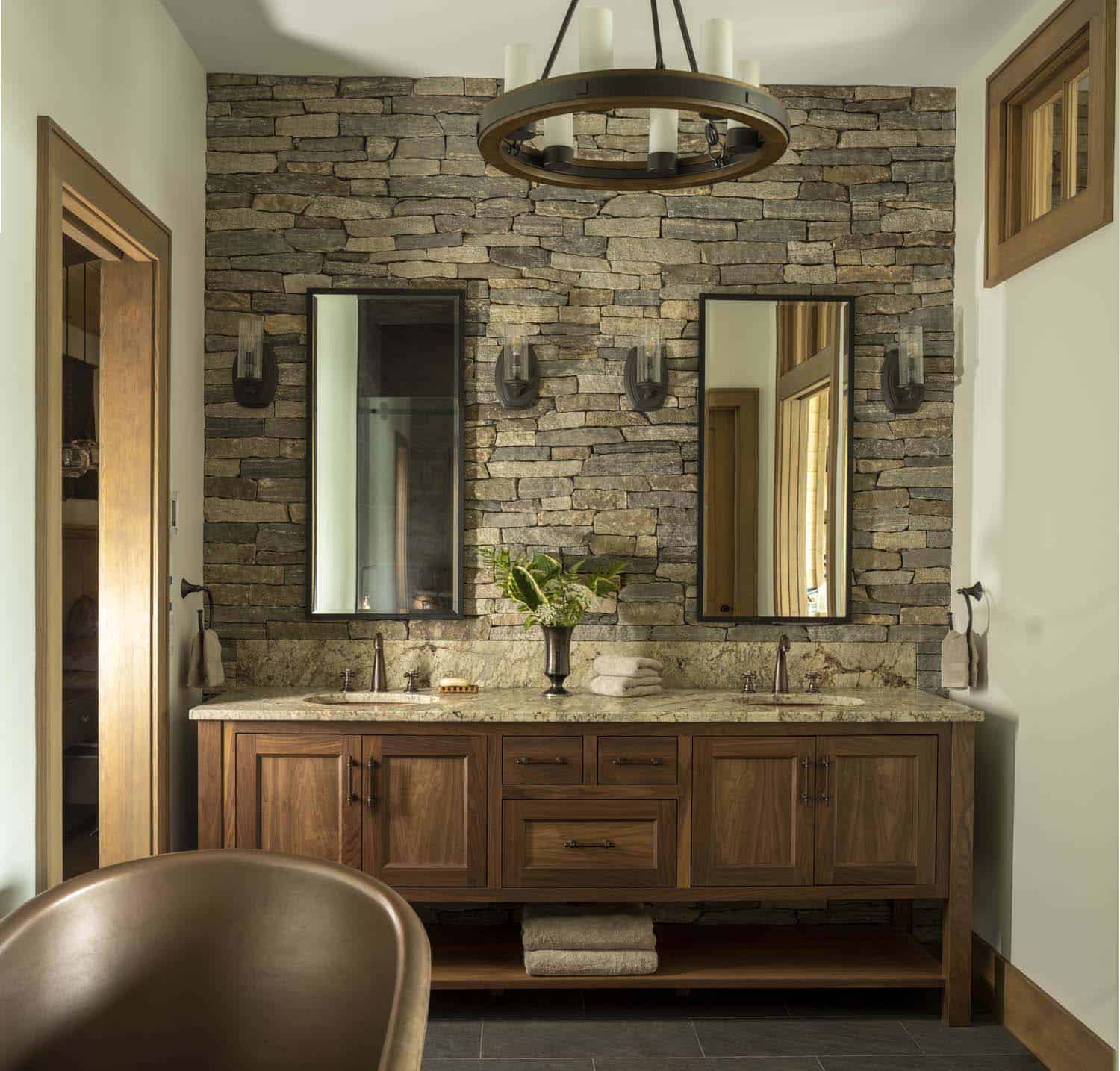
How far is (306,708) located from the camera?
316cm

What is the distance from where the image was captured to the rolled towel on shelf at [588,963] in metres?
3.13

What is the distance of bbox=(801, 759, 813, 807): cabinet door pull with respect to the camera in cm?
319

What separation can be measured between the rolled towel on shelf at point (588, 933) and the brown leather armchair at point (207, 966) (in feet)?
5.09

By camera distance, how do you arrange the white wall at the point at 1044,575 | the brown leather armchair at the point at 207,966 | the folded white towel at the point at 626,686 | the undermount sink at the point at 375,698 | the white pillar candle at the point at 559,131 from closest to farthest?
1. the brown leather armchair at the point at 207,966
2. the white pillar candle at the point at 559,131
3. the white wall at the point at 1044,575
4. the folded white towel at the point at 626,686
5. the undermount sink at the point at 375,698

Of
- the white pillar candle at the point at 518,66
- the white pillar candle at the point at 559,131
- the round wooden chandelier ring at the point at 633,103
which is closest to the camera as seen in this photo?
the round wooden chandelier ring at the point at 633,103

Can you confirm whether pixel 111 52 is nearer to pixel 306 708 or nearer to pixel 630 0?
pixel 630 0

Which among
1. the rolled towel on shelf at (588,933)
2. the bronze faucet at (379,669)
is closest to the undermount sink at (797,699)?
the rolled towel on shelf at (588,933)

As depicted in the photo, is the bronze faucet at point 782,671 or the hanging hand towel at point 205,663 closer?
the hanging hand towel at point 205,663

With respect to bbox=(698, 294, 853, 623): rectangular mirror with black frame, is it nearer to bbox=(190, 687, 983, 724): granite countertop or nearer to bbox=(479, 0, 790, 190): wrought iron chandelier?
bbox=(190, 687, 983, 724): granite countertop

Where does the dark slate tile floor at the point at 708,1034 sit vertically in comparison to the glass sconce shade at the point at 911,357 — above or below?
below

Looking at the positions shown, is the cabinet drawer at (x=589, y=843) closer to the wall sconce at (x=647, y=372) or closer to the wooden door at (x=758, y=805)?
the wooden door at (x=758, y=805)

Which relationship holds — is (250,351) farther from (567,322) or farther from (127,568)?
(567,322)

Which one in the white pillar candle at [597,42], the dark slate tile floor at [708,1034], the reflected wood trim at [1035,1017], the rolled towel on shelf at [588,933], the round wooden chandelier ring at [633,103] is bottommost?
the dark slate tile floor at [708,1034]

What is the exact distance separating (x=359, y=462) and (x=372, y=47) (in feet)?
4.42
